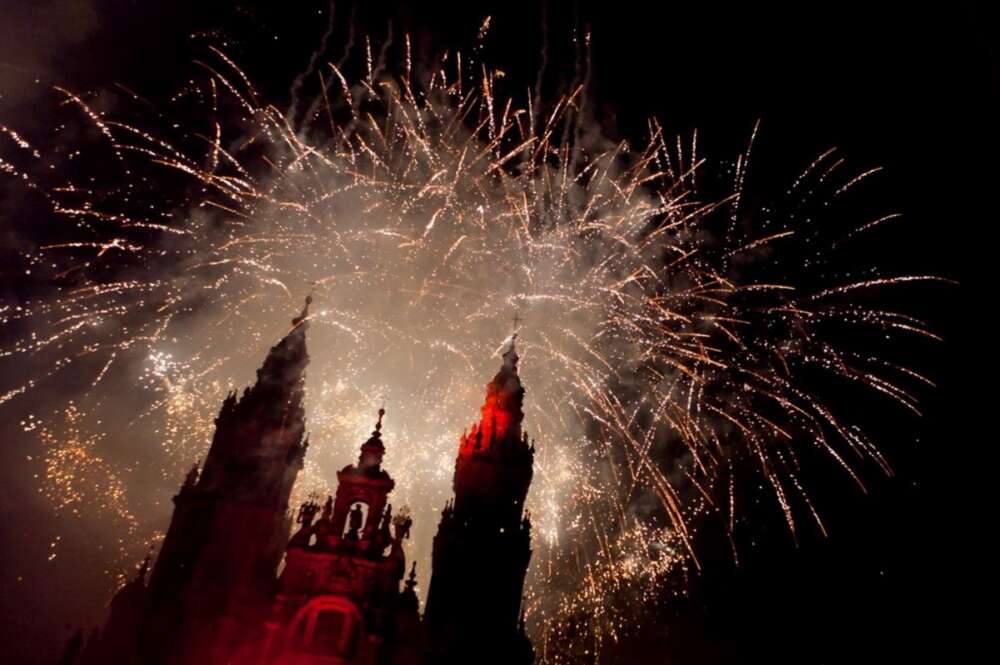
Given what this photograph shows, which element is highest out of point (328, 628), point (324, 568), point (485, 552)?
point (485, 552)

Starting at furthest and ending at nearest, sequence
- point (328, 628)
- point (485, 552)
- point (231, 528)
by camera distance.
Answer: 1. point (231, 528)
2. point (485, 552)
3. point (328, 628)

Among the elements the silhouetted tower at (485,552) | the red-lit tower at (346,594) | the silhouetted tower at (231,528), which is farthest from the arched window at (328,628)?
the silhouetted tower at (485,552)

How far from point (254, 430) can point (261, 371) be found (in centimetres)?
442

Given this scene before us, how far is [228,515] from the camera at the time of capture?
35844mm

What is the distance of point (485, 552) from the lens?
32281 mm

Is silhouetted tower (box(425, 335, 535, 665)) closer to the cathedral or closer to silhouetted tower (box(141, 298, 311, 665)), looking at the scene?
the cathedral

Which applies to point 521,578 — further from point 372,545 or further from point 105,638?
point 105,638

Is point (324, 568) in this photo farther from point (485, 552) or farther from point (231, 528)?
point (231, 528)

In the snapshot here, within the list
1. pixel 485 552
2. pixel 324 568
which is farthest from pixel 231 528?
pixel 485 552

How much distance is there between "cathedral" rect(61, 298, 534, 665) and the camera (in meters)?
28.0

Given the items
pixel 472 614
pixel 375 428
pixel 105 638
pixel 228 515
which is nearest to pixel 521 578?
pixel 472 614

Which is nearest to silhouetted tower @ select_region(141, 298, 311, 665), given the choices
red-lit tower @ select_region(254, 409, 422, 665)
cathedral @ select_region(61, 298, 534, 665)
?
cathedral @ select_region(61, 298, 534, 665)

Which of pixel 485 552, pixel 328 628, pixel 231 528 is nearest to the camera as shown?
pixel 328 628

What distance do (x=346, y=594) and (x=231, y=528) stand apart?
34.1ft
